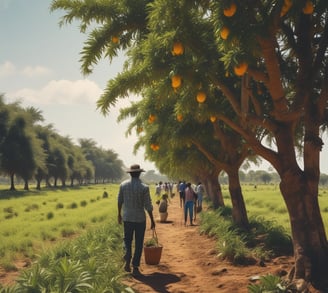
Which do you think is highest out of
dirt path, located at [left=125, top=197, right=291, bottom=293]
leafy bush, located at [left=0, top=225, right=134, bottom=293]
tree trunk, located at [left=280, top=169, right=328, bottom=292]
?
tree trunk, located at [left=280, top=169, right=328, bottom=292]

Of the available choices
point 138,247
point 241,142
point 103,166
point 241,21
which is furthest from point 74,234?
point 103,166

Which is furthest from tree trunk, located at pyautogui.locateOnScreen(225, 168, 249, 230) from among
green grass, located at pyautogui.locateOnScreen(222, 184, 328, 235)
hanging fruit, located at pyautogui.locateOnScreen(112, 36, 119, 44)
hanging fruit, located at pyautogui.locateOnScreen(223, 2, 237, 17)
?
hanging fruit, located at pyautogui.locateOnScreen(223, 2, 237, 17)

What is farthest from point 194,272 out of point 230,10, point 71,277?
point 230,10

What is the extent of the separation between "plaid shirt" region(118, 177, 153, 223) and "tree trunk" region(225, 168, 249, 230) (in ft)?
20.8

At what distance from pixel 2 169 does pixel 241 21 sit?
52.5 m

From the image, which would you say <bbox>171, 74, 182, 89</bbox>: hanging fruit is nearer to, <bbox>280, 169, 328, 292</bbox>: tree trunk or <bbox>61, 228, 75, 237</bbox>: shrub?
<bbox>280, 169, 328, 292</bbox>: tree trunk

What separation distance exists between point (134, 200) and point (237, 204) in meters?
6.79

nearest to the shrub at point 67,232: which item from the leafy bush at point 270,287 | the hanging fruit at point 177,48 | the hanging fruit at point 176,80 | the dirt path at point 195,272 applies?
the dirt path at point 195,272

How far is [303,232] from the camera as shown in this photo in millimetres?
7254

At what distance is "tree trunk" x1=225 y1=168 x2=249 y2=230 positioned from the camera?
45.6ft

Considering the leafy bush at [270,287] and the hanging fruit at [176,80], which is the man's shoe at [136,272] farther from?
the hanging fruit at [176,80]

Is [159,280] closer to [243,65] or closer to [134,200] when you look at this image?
[134,200]

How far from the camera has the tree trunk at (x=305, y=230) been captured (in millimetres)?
7016

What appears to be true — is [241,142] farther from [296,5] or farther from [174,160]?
[296,5]
